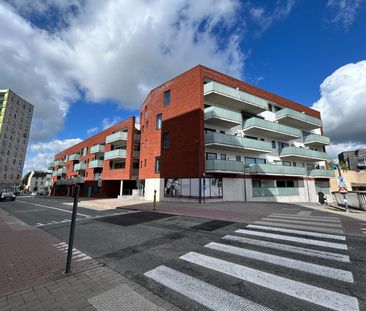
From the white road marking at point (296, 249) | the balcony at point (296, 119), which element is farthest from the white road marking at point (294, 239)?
the balcony at point (296, 119)

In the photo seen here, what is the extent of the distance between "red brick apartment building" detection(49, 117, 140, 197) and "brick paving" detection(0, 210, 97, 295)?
997 inches

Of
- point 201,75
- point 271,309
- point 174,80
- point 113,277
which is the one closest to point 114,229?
point 113,277

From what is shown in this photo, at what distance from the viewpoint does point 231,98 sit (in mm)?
23516

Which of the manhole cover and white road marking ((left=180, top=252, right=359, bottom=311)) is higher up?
the manhole cover

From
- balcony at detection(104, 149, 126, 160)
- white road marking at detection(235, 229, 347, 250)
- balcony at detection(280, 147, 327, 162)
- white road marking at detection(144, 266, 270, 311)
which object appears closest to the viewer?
white road marking at detection(144, 266, 270, 311)

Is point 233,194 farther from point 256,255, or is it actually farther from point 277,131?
point 256,255

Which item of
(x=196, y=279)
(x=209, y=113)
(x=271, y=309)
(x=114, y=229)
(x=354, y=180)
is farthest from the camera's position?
(x=354, y=180)

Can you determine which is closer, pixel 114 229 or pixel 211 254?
pixel 211 254

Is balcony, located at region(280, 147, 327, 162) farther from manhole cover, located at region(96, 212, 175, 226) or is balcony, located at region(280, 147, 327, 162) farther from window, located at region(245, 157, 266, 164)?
manhole cover, located at region(96, 212, 175, 226)

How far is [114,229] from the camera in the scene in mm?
8805

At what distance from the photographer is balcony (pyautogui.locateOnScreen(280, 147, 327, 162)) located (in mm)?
27727

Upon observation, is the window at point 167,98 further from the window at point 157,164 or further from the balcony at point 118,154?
the balcony at point 118,154

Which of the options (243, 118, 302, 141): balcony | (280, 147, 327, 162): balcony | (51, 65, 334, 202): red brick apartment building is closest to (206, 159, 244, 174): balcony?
(51, 65, 334, 202): red brick apartment building

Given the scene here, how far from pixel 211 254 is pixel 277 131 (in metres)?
24.9
